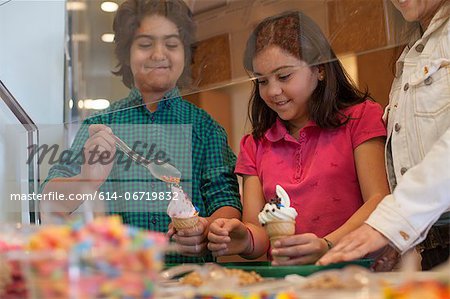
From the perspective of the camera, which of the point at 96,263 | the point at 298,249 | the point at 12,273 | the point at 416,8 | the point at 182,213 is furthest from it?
the point at 182,213

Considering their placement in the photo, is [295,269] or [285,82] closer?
[295,269]

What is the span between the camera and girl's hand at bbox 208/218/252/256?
1446 mm

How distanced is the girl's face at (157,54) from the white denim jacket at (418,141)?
0.49 m

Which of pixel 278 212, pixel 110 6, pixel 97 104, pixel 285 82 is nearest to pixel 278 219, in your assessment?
pixel 278 212

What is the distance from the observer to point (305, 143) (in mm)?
1626

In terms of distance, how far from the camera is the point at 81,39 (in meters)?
1.59

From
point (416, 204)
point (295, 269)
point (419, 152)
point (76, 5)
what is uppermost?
point (76, 5)

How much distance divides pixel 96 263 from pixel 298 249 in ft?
2.09

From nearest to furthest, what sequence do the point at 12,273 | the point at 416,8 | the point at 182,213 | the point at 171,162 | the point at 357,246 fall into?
the point at 12,273
the point at 357,246
the point at 416,8
the point at 182,213
the point at 171,162

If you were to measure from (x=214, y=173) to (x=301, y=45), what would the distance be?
0.44 m

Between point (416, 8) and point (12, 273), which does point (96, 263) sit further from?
point (416, 8)

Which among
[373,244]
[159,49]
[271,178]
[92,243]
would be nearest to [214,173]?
[271,178]

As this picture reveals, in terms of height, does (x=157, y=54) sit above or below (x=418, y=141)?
above

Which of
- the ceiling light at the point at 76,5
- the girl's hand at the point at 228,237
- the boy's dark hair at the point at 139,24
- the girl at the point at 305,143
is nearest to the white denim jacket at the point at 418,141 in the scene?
the girl at the point at 305,143
